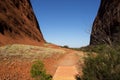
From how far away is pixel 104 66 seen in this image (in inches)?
378

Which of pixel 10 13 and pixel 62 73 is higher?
pixel 10 13

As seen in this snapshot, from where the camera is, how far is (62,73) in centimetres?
1725

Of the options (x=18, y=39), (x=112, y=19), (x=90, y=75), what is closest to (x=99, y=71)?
(x=90, y=75)

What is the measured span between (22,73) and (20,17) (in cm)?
3051

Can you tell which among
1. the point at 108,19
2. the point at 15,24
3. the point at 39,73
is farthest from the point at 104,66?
the point at 108,19

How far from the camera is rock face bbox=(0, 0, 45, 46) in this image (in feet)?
132

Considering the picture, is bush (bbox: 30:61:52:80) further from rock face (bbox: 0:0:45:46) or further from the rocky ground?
rock face (bbox: 0:0:45:46)

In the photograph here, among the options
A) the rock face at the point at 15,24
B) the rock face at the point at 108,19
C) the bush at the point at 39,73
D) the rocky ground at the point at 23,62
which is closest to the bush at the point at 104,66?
the bush at the point at 39,73

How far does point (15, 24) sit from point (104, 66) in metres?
36.8

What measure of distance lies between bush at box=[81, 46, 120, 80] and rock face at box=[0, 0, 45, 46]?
24991mm

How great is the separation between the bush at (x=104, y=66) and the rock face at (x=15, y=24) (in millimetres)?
24991

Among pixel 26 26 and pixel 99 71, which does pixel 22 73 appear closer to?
pixel 99 71

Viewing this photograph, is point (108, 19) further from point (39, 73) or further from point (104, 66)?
point (104, 66)

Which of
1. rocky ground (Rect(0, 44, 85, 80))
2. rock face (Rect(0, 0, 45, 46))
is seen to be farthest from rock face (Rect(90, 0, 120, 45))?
rocky ground (Rect(0, 44, 85, 80))
